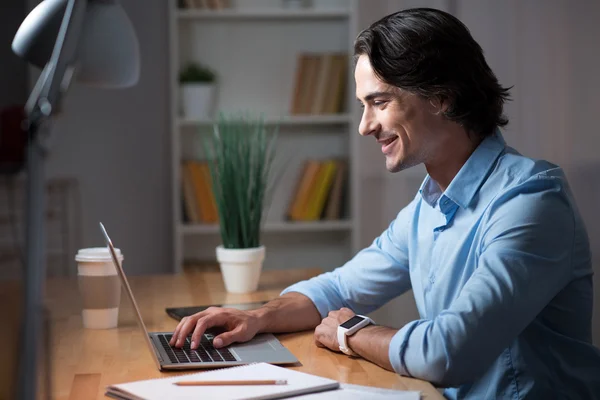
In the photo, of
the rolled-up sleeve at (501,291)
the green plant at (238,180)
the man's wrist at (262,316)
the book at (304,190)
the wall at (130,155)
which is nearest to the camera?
the rolled-up sleeve at (501,291)

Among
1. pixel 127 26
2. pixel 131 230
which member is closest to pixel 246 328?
pixel 127 26

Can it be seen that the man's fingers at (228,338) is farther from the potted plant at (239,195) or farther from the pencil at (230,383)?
the potted plant at (239,195)

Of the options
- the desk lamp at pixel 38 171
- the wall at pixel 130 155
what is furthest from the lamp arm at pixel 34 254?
the wall at pixel 130 155

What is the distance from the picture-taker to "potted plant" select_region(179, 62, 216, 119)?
3977mm

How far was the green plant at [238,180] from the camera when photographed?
6.84 feet

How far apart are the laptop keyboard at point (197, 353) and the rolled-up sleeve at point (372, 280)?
328 millimetres

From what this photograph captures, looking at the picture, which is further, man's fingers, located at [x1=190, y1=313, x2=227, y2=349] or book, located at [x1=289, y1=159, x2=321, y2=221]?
book, located at [x1=289, y1=159, x2=321, y2=221]

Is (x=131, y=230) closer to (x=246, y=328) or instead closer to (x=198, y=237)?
(x=198, y=237)

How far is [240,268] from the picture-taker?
210 cm

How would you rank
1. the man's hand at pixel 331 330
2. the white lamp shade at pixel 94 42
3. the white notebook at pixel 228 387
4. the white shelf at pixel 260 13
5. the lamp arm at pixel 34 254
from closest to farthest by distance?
the lamp arm at pixel 34 254, the white notebook at pixel 228 387, the man's hand at pixel 331 330, the white lamp shade at pixel 94 42, the white shelf at pixel 260 13

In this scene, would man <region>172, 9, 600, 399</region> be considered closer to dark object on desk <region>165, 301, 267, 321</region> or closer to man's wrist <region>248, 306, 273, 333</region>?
man's wrist <region>248, 306, 273, 333</region>

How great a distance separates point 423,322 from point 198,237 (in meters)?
3.02

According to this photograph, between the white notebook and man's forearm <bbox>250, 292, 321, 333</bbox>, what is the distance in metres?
0.35

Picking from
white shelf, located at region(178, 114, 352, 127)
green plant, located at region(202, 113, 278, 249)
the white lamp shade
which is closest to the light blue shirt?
green plant, located at region(202, 113, 278, 249)
